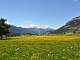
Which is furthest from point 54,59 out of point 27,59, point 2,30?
point 2,30

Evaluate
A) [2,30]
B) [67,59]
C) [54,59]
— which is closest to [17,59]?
[54,59]

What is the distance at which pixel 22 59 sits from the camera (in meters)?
18.6

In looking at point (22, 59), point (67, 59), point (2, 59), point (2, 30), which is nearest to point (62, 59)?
point (67, 59)

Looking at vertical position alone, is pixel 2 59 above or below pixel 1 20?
below

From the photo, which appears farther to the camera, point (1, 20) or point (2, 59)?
point (1, 20)

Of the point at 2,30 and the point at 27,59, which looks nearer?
the point at 27,59

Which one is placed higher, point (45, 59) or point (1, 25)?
point (1, 25)

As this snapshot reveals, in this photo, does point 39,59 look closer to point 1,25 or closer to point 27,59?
point 27,59

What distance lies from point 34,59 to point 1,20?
257 ft

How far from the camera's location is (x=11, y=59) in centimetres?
1880

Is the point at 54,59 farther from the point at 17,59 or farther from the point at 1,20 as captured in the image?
the point at 1,20

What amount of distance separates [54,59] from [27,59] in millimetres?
2427

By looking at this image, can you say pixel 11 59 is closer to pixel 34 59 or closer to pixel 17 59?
pixel 17 59

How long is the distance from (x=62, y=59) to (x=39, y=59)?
209cm
